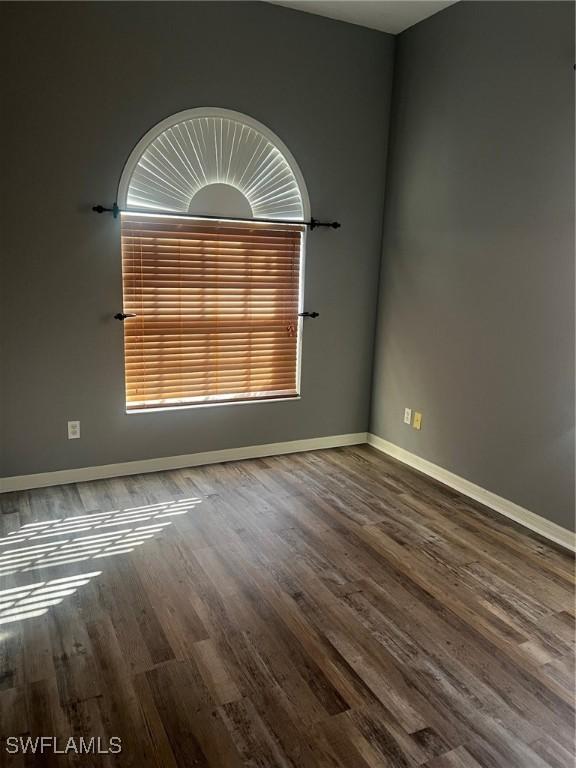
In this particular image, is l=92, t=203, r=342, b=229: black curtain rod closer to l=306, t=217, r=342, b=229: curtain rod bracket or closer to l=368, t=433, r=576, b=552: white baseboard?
l=306, t=217, r=342, b=229: curtain rod bracket

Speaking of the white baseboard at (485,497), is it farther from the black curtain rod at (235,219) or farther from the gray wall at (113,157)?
the black curtain rod at (235,219)

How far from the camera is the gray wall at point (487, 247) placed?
9.06ft

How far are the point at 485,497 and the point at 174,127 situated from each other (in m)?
2.83

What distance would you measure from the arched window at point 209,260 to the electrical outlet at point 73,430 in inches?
13.0

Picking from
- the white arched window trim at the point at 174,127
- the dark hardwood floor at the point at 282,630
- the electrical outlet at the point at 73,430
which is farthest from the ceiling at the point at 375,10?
the dark hardwood floor at the point at 282,630

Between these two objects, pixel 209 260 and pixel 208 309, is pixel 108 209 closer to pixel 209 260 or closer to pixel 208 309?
pixel 209 260

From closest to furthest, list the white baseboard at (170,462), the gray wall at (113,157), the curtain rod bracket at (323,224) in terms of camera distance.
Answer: the gray wall at (113,157), the white baseboard at (170,462), the curtain rod bracket at (323,224)

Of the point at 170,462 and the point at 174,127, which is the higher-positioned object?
the point at 174,127

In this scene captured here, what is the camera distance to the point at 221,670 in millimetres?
1888

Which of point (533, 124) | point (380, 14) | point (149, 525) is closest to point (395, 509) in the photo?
point (149, 525)

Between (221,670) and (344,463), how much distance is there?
210 centimetres

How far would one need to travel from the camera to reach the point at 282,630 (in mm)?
2100

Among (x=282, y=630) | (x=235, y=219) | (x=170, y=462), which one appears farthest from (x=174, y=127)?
(x=282, y=630)

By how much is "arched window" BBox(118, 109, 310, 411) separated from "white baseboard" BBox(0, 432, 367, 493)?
1.18 feet
